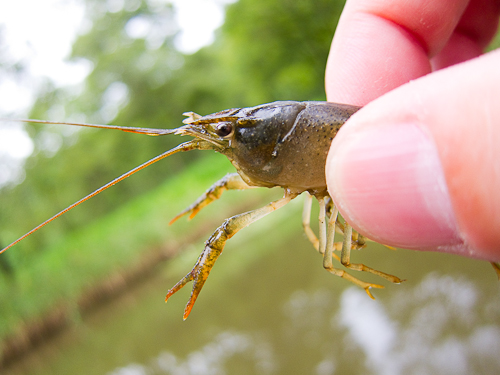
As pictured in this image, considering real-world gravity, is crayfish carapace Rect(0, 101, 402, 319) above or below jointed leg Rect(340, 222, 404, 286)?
above

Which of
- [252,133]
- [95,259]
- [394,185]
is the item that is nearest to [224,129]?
[252,133]

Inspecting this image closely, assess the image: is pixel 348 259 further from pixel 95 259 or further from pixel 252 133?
pixel 95 259

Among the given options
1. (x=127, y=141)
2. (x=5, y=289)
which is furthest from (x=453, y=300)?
(x=127, y=141)

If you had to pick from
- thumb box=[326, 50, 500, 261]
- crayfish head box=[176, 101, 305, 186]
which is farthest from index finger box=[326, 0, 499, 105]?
thumb box=[326, 50, 500, 261]

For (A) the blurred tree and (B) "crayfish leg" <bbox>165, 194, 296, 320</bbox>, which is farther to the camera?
(A) the blurred tree

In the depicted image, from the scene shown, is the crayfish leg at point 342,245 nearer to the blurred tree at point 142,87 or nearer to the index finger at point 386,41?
the index finger at point 386,41

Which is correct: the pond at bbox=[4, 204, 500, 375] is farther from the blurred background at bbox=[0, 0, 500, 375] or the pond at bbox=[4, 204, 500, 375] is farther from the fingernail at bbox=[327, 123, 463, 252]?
the fingernail at bbox=[327, 123, 463, 252]
